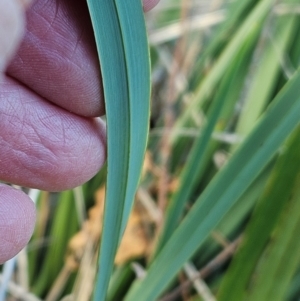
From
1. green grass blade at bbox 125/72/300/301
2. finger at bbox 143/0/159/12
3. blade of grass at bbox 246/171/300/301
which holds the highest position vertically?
finger at bbox 143/0/159/12

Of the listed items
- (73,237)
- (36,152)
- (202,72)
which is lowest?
(73,237)

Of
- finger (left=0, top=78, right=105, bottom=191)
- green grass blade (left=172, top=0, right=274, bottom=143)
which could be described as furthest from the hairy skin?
green grass blade (left=172, top=0, right=274, bottom=143)

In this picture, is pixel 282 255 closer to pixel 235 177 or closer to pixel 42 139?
pixel 235 177

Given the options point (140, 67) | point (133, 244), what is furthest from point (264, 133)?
point (133, 244)

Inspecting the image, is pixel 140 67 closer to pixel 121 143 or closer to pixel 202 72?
pixel 121 143

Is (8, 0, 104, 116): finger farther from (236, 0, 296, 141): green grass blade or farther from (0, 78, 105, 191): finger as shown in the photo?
(236, 0, 296, 141): green grass blade

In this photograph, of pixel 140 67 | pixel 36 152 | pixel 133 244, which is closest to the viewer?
pixel 140 67

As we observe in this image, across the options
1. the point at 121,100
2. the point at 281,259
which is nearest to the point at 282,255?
the point at 281,259
